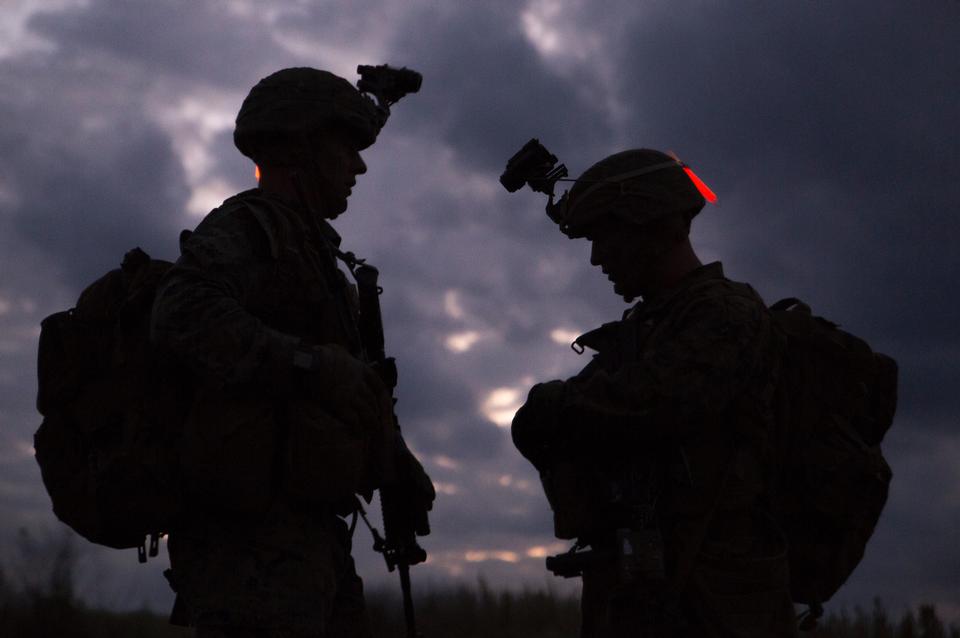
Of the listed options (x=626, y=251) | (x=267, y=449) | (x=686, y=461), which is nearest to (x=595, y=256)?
(x=626, y=251)

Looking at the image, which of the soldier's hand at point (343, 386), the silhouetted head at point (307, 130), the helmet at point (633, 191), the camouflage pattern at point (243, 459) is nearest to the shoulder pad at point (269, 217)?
the camouflage pattern at point (243, 459)

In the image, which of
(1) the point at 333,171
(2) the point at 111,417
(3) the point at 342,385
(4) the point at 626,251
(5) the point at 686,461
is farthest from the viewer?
(4) the point at 626,251

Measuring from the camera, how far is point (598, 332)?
6.03 metres

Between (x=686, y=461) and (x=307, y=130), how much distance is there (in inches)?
96.7

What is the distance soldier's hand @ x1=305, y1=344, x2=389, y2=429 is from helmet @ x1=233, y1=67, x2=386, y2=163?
52.7 inches

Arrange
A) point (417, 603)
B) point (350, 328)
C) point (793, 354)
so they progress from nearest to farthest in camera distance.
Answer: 1. point (350, 328)
2. point (793, 354)
3. point (417, 603)

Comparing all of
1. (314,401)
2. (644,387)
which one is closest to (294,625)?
(314,401)

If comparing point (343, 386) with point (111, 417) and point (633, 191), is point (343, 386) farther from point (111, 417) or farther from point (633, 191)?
point (633, 191)

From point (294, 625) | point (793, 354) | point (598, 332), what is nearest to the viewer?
point (294, 625)

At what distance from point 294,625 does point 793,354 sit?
9.25 ft

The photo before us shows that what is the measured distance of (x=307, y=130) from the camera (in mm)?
5535

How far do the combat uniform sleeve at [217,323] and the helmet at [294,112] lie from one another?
91 centimetres

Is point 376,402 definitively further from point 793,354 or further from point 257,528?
point 793,354

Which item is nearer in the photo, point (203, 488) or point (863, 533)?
point (203, 488)
